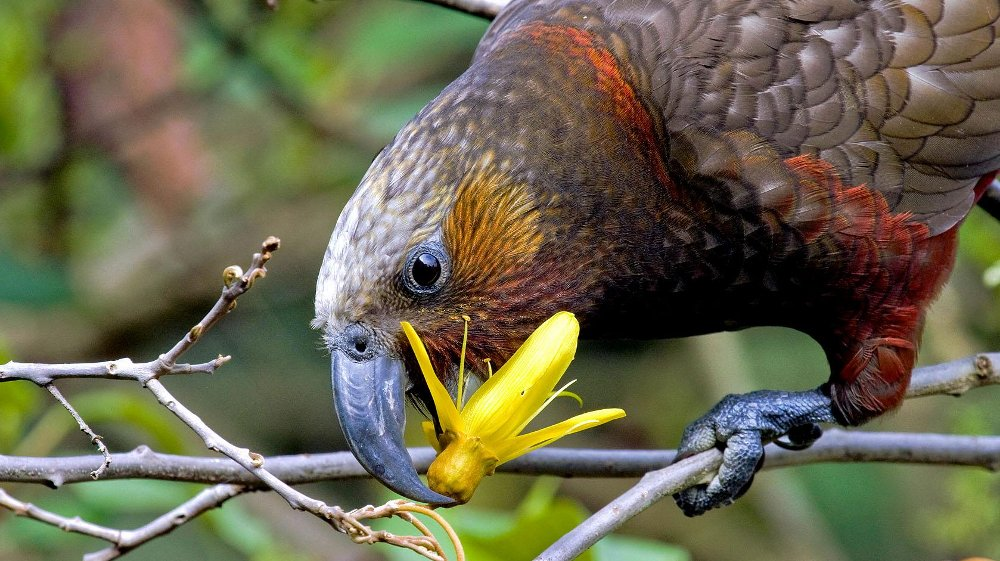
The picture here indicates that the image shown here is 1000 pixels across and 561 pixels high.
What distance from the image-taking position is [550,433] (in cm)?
197

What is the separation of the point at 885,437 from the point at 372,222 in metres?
1.29

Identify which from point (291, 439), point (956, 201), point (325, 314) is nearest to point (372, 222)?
point (325, 314)

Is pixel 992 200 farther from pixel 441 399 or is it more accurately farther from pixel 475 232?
pixel 441 399

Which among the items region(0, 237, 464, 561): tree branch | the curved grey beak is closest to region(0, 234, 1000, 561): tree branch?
region(0, 237, 464, 561): tree branch

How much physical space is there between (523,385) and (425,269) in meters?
0.37

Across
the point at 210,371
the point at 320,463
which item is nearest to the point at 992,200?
the point at 320,463

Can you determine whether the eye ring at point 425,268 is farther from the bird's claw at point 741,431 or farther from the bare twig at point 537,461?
the bird's claw at point 741,431

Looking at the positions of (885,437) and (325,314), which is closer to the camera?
(325,314)

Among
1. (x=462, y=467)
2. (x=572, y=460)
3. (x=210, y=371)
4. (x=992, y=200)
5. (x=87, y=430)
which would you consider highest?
(x=87, y=430)

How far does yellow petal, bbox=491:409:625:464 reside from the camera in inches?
76.2

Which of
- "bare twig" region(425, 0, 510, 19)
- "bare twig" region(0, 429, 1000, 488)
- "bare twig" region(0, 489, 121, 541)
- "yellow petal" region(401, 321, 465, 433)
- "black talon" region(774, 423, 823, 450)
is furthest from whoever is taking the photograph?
"bare twig" region(425, 0, 510, 19)

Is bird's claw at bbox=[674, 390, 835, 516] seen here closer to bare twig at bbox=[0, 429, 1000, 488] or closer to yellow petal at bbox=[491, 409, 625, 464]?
bare twig at bbox=[0, 429, 1000, 488]

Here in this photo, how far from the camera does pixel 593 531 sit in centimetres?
178

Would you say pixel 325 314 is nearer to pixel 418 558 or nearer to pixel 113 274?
pixel 418 558
